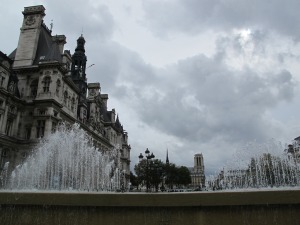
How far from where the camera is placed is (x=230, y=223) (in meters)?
6.65

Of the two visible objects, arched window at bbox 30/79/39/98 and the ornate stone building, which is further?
arched window at bbox 30/79/39/98

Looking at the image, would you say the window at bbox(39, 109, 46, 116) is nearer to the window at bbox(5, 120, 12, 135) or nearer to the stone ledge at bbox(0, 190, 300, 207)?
the window at bbox(5, 120, 12, 135)

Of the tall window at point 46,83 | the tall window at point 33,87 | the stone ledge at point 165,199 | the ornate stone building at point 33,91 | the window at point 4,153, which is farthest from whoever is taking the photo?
the tall window at point 33,87

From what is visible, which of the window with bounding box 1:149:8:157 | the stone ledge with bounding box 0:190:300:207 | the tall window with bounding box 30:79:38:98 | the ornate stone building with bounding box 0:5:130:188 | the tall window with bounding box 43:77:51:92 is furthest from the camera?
the tall window with bounding box 30:79:38:98

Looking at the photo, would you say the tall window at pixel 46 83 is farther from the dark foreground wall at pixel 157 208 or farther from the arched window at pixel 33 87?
the dark foreground wall at pixel 157 208

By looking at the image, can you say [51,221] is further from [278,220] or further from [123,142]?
[123,142]

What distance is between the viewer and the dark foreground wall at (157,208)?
21.5ft

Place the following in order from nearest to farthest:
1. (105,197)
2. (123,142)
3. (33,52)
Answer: (105,197)
(33,52)
(123,142)

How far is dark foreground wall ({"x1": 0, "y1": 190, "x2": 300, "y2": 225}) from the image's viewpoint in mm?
6562

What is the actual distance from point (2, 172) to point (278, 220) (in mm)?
36504

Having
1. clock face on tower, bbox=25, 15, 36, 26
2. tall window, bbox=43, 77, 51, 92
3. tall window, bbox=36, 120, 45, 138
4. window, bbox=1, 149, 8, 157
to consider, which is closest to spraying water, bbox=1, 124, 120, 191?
tall window, bbox=36, 120, 45, 138

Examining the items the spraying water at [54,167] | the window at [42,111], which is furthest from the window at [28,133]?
the spraying water at [54,167]

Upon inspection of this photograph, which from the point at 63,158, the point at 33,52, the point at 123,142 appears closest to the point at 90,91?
the point at 123,142

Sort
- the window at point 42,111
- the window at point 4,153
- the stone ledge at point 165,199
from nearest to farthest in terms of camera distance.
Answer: the stone ledge at point 165,199, the window at point 4,153, the window at point 42,111
